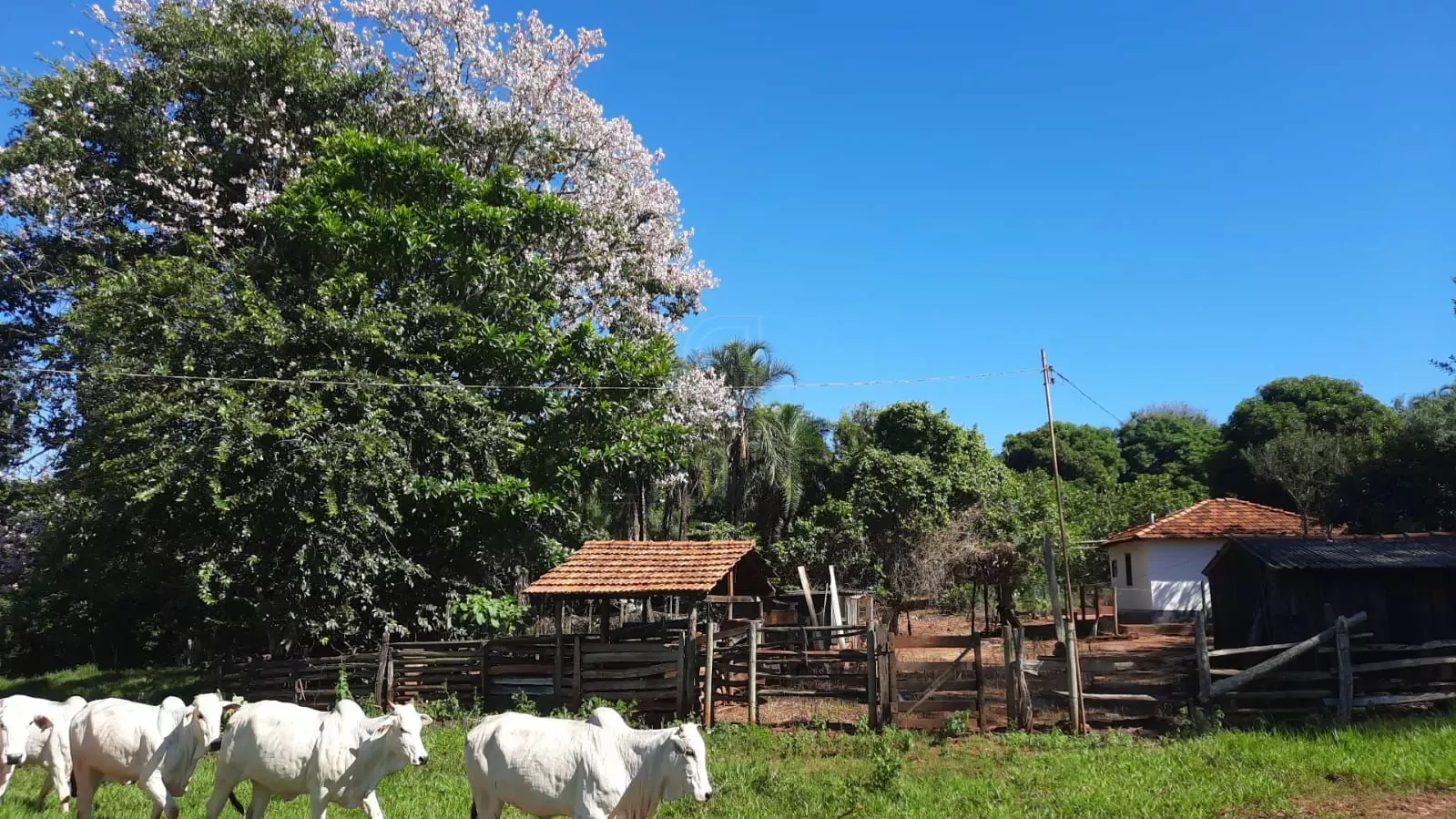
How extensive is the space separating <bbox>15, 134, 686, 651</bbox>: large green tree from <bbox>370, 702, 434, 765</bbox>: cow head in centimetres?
890

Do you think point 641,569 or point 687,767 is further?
point 641,569

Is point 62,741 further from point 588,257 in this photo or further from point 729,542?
point 588,257

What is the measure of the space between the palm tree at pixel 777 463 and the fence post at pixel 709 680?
742 inches

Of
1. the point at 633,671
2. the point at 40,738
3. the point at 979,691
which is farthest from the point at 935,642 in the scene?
the point at 40,738

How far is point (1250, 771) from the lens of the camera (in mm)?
9969

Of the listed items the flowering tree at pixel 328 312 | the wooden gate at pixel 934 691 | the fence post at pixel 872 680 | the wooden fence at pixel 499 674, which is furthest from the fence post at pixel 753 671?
the flowering tree at pixel 328 312

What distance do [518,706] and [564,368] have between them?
7.12 m

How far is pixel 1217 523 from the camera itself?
96.0 feet

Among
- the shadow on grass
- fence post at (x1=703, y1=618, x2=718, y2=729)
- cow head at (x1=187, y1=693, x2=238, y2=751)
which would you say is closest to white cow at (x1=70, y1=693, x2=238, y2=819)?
cow head at (x1=187, y1=693, x2=238, y2=751)

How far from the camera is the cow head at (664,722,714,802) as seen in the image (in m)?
6.66

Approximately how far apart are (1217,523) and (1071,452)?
2815 centimetres

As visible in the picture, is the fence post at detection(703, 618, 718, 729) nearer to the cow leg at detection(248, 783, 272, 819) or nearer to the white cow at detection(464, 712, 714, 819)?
the cow leg at detection(248, 783, 272, 819)

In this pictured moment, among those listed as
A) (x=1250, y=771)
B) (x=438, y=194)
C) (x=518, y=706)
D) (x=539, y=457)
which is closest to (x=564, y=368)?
(x=539, y=457)

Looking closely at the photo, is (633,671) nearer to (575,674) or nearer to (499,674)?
(575,674)
